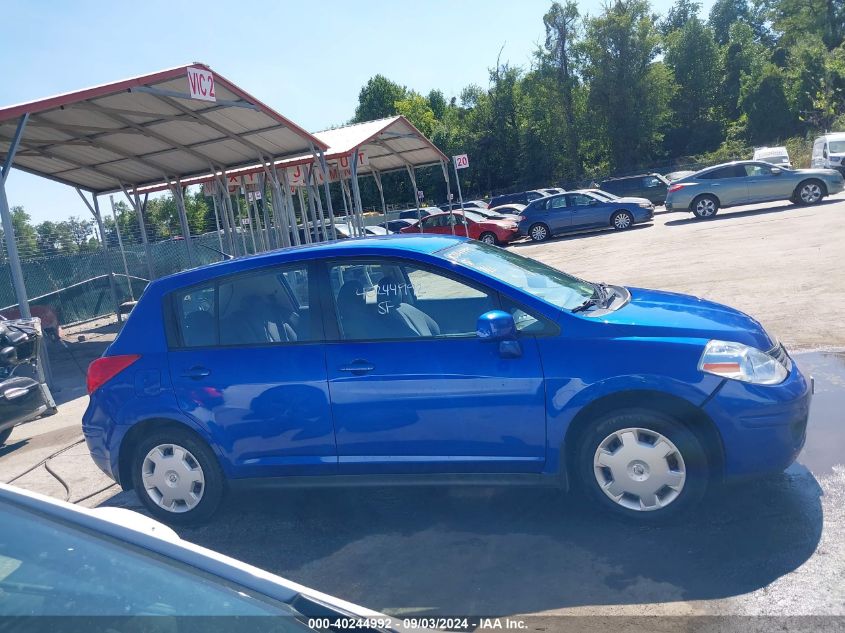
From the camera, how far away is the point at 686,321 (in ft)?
14.7

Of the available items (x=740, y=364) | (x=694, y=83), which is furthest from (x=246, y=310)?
(x=694, y=83)

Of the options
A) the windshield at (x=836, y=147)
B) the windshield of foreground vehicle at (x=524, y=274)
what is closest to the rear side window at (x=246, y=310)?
the windshield of foreground vehicle at (x=524, y=274)

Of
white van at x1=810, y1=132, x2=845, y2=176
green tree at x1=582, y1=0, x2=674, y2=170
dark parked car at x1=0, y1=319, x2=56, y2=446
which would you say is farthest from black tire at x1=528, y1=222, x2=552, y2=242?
green tree at x1=582, y1=0, x2=674, y2=170

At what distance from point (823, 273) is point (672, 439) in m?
8.38

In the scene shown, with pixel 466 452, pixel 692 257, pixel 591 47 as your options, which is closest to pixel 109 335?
pixel 692 257

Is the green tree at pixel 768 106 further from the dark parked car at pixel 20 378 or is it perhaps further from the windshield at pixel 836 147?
the dark parked car at pixel 20 378

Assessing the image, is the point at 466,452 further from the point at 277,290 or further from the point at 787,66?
the point at 787,66

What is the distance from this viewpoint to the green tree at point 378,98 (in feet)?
239

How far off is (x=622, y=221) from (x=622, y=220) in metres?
0.04

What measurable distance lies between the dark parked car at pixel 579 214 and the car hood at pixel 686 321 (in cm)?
2243

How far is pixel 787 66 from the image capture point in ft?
190

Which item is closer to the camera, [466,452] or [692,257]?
[466,452]

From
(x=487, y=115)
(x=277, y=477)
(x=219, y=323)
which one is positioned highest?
(x=487, y=115)

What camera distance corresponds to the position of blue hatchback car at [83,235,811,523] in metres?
4.23
